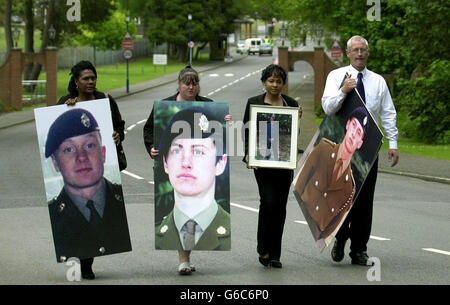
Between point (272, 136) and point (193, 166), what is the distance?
802 millimetres

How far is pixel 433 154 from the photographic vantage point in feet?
88.5

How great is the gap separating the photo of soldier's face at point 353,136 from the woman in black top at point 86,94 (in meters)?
2.03

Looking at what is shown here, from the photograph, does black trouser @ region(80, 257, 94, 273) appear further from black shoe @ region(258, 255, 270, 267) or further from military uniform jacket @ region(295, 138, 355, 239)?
military uniform jacket @ region(295, 138, 355, 239)

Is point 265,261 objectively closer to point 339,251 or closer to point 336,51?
point 339,251

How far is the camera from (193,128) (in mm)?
9711

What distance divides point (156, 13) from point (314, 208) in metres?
90.3

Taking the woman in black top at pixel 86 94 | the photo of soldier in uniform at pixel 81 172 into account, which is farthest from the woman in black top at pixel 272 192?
the photo of soldier in uniform at pixel 81 172

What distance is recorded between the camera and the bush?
30.5 meters

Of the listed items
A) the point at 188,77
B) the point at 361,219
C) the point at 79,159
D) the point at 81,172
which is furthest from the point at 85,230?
the point at 361,219

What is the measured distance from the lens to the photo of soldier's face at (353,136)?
32.6ft

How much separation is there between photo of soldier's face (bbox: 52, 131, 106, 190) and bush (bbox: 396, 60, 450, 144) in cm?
2177

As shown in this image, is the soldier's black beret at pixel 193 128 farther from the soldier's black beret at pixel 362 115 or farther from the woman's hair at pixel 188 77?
the soldier's black beret at pixel 362 115

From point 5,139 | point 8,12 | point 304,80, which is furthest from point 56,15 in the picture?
point 5,139

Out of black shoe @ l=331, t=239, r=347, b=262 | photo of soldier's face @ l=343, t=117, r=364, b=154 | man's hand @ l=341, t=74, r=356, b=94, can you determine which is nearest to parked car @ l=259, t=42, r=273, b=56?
black shoe @ l=331, t=239, r=347, b=262
